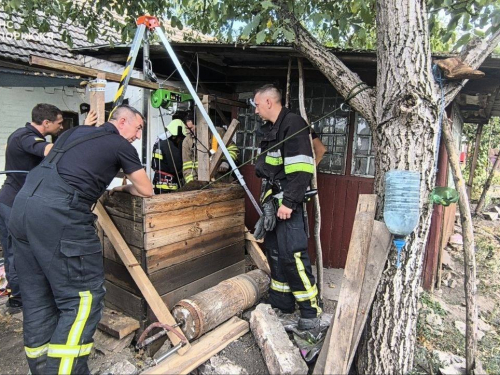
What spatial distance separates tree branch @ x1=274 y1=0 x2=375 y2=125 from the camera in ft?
8.45

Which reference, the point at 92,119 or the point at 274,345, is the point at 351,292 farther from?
the point at 92,119

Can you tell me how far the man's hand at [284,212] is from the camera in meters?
2.97

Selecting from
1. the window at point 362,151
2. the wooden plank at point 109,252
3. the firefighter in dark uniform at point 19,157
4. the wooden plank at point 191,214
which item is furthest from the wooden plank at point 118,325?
the window at point 362,151

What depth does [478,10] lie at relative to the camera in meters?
2.80

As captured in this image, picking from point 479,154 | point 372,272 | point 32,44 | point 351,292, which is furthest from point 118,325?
point 479,154

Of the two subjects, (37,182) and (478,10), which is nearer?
(37,182)

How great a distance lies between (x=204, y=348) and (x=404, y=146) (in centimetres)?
213

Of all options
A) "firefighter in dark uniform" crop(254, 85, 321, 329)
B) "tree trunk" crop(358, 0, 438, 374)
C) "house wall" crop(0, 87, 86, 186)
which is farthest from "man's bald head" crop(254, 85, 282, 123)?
"house wall" crop(0, 87, 86, 186)

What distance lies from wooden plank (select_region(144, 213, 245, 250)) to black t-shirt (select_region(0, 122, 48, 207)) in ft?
4.61

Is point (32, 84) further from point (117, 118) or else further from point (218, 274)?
point (218, 274)

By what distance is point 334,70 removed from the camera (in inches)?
110

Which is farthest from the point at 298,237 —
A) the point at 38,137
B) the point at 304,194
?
the point at 38,137

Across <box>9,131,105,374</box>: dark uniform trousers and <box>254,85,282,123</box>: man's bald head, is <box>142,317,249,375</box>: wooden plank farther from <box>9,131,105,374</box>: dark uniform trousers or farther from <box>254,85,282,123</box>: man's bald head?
<box>254,85,282,123</box>: man's bald head

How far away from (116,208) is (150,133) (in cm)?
310
